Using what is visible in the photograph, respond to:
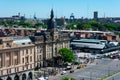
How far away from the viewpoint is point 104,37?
525ft

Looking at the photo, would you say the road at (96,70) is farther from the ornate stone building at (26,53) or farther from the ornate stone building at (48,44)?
the ornate stone building at (48,44)

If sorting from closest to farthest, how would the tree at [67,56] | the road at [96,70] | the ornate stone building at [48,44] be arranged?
the road at [96,70] < the ornate stone building at [48,44] < the tree at [67,56]

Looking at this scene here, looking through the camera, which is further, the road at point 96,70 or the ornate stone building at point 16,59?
the road at point 96,70

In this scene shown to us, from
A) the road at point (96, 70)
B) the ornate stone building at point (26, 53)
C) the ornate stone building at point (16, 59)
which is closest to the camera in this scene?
the ornate stone building at point (16, 59)

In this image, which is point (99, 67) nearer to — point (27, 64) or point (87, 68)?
point (87, 68)

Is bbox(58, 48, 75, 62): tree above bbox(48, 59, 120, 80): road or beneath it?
above

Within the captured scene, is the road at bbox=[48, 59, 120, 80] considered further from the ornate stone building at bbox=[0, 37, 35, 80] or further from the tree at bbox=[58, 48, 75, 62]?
the ornate stone building at bbox=[0, 37, 35, 80]

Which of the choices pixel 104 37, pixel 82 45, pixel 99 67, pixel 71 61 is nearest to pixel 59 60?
pixel 71 61

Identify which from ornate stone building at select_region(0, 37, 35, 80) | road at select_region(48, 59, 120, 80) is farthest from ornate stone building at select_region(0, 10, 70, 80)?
road at select_region(48, 59, 120, 80)

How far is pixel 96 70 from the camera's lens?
307 ft

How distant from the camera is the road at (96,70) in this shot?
8315 cm

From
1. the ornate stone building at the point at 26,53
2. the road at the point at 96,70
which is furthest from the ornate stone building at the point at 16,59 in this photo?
the road at the point at 96,70

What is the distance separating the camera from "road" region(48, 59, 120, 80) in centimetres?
8315

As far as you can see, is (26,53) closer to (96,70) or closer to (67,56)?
(67,56)
